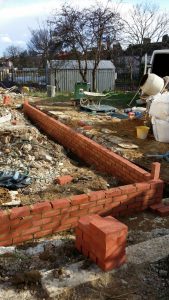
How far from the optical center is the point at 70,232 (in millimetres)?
3881

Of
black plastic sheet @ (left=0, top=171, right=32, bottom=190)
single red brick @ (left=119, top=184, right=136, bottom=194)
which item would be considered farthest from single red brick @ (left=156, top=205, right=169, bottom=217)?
black plastic sheet @ (left=0, top=171, right=32, bottom=190)

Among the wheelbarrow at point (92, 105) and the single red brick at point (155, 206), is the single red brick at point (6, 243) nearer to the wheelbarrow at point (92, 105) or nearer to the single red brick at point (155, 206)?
the single red brick at point (155, 206)

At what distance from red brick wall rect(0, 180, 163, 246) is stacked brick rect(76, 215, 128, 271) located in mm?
628

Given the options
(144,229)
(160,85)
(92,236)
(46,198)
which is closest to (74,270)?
(92,236)

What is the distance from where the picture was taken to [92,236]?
3.06 metres

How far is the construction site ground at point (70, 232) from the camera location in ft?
9.18

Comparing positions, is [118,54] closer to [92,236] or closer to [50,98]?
[50,98]

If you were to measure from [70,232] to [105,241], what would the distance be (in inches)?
41.6

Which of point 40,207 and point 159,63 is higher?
point 159,63

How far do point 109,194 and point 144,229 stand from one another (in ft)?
1.97

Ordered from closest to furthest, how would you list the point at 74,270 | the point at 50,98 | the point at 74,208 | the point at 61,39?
1. the point at 74,270
2. the point at 74,208
3. the point at 50,98
4. the point at 61,39

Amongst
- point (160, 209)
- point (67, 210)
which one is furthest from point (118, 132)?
point (67, 210)

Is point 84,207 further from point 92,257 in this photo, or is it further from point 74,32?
point 74,32

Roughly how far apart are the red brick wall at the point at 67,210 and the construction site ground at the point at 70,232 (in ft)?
0.38
